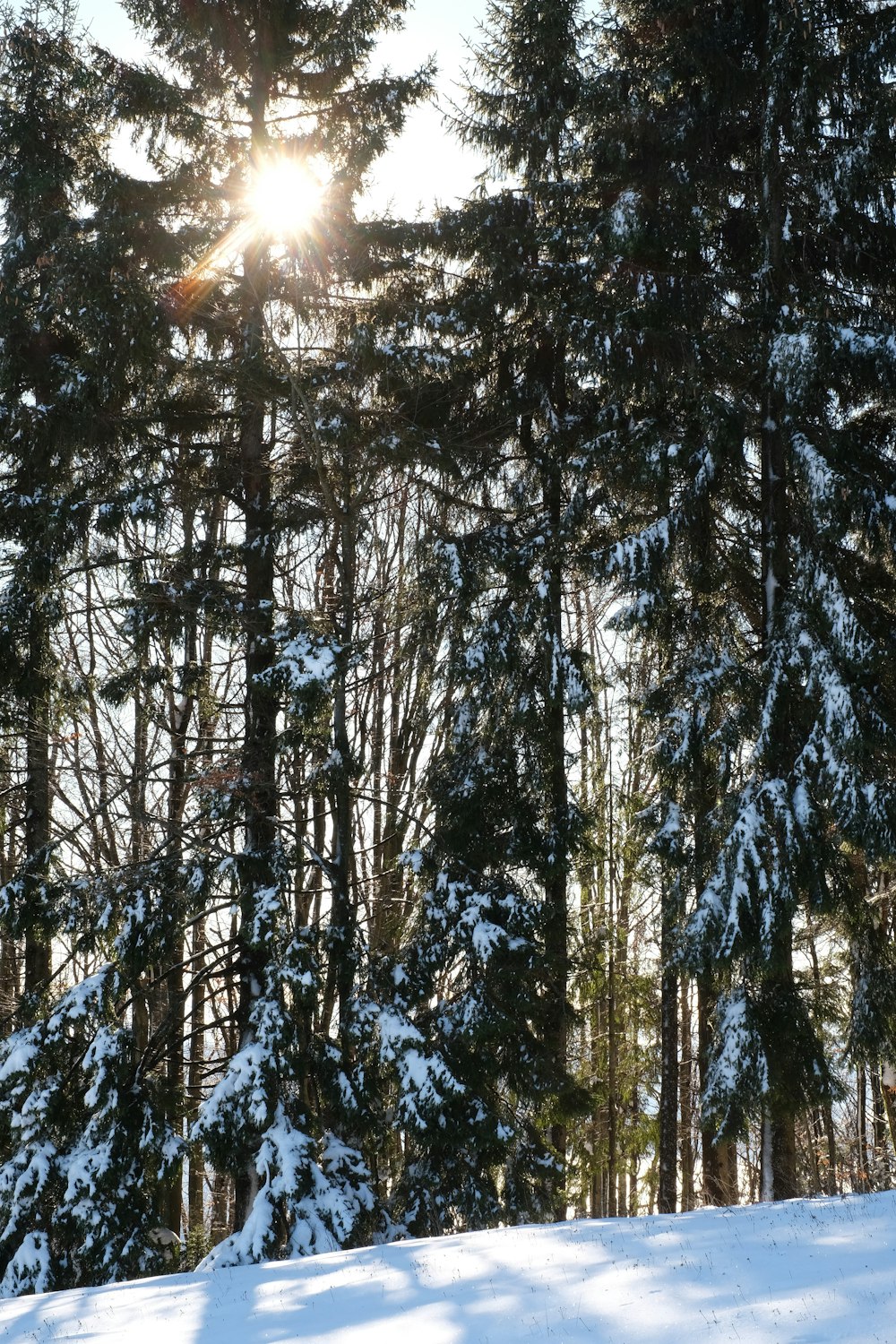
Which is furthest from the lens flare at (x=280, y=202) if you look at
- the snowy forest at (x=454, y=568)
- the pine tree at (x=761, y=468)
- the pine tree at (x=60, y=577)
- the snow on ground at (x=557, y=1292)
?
the snow on ground at (x=557, y=1292)

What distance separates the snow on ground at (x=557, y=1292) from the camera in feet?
15.0

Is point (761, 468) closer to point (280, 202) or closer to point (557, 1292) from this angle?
point (280, 202)

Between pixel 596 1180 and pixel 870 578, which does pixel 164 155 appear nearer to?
pixel 870 578

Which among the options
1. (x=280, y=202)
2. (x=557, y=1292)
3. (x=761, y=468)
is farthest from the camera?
(x=280, y=202)

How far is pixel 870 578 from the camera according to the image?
34.4 ft

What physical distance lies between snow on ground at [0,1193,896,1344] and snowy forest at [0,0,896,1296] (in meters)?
2.42

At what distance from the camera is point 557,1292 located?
17.1ft

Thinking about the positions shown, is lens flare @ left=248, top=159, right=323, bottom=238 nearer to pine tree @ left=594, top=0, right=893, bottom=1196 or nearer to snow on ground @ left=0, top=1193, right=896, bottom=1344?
pine tree @ left=594, top=0, right=893, bottom=1196

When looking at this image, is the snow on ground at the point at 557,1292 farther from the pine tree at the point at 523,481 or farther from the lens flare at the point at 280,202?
the lens flare at the point at 280,202

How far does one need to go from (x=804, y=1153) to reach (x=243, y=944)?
1354 cm

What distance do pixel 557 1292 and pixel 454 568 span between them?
23.0 feet

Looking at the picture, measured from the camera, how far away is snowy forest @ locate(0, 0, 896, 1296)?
29.9 ft

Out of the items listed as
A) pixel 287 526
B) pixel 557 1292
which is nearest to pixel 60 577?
pixel 287 526

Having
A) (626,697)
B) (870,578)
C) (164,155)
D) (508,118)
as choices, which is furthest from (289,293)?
(870,578)
